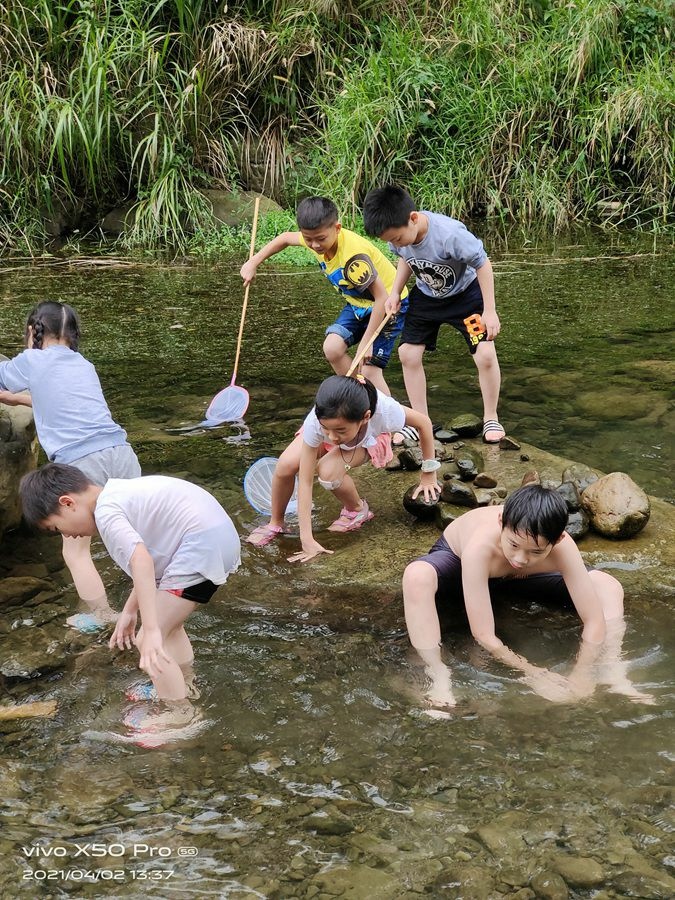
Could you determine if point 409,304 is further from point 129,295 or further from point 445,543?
point 129,295

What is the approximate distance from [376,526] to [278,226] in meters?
5.74

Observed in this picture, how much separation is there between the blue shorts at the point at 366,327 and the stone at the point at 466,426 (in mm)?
475

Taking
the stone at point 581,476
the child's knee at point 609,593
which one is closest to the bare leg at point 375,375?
the stone at point 581,476

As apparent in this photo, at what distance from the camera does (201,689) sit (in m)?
2.77

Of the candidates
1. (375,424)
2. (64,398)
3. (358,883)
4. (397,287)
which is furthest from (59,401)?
(358,883)

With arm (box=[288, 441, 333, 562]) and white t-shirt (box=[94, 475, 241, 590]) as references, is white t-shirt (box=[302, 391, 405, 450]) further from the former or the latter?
white t-shirt (box=[94, 475, 241, 590])

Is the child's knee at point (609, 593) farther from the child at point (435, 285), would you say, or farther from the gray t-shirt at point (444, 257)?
the gray t-shirt at point (444, 257)

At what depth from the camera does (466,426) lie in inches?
166

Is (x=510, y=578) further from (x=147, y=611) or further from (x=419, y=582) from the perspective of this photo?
(x=147, y=611)

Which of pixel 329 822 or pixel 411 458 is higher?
pixel 411 458

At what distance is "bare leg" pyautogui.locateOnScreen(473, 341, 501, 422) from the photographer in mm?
4172

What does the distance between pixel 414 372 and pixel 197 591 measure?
1892mm

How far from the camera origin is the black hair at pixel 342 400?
10.4 ft

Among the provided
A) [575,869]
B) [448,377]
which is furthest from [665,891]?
[448,377]
